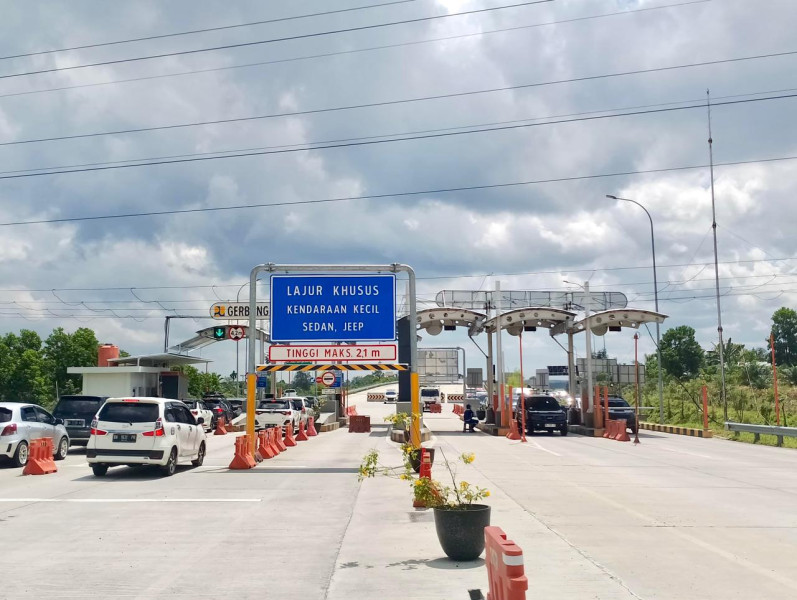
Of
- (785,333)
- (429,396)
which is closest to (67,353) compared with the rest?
(429,396)

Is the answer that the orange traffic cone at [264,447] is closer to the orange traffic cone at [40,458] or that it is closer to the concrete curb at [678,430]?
the orange traffic cone at [40,458]

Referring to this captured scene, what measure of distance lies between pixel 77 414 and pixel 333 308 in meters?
8.84

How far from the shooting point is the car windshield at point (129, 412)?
54.0 feet

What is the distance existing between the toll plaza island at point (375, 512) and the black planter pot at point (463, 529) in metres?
0.02

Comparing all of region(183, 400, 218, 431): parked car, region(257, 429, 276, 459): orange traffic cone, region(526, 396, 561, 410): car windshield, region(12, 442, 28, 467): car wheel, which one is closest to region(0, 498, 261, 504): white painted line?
region(12, 442, 28, 467): car wheel

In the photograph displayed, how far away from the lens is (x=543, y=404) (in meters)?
36.6

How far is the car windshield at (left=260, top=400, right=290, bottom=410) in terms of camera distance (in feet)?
119

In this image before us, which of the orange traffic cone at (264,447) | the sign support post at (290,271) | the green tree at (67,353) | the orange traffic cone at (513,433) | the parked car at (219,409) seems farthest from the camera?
the green tree at (67,353)

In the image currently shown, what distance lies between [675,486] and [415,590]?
9930 mm

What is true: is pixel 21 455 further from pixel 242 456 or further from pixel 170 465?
pixel 242 456

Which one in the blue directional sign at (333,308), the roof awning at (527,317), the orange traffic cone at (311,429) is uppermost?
the roof awning at (527,317)

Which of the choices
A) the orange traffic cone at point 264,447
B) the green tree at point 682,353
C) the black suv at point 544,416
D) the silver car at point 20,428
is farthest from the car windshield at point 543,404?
the green tree at point 682,353

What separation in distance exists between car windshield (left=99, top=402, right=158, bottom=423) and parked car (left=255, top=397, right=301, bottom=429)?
1821cm

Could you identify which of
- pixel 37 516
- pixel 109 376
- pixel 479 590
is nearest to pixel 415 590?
pixel 479 590
